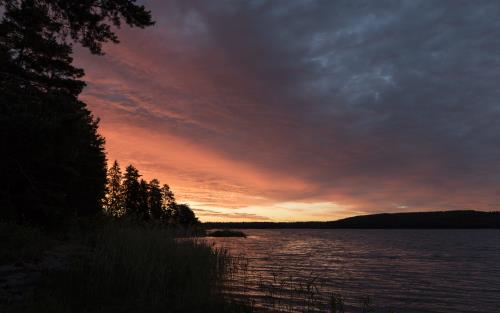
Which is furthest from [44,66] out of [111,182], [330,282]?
[111,182]

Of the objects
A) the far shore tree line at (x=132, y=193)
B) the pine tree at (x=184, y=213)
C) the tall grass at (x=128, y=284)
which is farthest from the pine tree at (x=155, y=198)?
the tall grass at (x=128, y=284)

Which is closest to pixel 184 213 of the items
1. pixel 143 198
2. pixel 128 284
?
pixel 143 198

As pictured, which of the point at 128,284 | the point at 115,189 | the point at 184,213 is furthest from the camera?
the point at 184,213

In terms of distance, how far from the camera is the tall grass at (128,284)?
8.77 meters

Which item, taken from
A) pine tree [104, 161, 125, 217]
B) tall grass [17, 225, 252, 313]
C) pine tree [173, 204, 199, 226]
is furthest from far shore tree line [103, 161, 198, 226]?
tall grass [17, 225, 252, 313]

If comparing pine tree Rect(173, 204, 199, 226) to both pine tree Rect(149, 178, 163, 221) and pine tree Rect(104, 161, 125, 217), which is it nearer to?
pine tree Rect(149, 178, 163, 221)

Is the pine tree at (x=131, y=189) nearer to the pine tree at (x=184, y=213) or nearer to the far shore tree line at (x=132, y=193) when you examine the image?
the far shore tree line at (x=132, y=193)

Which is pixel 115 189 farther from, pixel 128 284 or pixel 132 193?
pixel 128 284

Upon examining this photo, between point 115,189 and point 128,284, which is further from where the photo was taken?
point 115,189

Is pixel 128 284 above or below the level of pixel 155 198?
below

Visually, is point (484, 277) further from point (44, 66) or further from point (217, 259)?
point (44, 66)

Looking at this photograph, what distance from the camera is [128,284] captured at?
10.8 metres

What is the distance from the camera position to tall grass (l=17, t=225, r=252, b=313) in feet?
28.8

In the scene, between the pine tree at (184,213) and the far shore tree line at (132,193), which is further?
the pine tree at (184,213)
